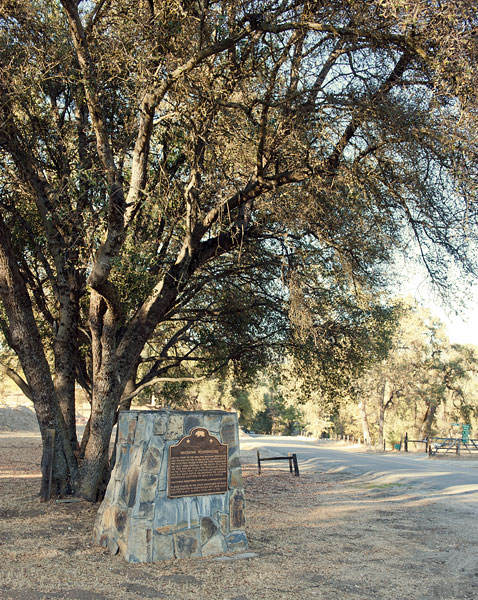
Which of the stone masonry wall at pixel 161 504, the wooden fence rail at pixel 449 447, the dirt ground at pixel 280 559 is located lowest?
the wooden fence rail at pixel 449 447

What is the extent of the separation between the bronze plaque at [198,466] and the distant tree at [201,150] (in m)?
3.06

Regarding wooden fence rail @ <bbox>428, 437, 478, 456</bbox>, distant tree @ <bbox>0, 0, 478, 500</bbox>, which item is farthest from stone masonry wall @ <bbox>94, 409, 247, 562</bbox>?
wooden fence rail @ <bbox>428, 437, 478, 456</bbox>

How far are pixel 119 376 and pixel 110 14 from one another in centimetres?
619

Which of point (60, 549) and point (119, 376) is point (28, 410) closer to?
point (119, 376)

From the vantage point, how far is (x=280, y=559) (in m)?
6.62

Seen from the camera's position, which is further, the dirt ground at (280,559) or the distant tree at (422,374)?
the distant tree at (422,374)

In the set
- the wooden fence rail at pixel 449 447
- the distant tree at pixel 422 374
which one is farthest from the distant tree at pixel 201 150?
the distant tree at pixel 422 374

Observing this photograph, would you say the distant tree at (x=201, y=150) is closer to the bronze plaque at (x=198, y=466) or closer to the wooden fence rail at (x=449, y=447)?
the bronze plaque at (x=198, y=466)

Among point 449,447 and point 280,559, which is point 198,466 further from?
point 449,447

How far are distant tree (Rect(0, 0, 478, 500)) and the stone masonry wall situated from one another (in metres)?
2.79

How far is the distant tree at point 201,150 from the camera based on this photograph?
7.79 m

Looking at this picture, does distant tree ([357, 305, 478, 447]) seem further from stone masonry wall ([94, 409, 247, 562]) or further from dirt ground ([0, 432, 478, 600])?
stone masonry wall ([94, 409, 247, 562])

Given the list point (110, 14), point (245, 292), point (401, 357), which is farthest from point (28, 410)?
point (110, 14)

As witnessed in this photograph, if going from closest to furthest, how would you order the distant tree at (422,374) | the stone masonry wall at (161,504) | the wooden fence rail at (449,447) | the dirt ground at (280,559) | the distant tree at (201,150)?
the dirt ground at (280,559) → the stone masonry wall at (161,504) → the distant tree at (201,150) → the wooden fence rail at (449,447) → the distant tree at (422,374)
